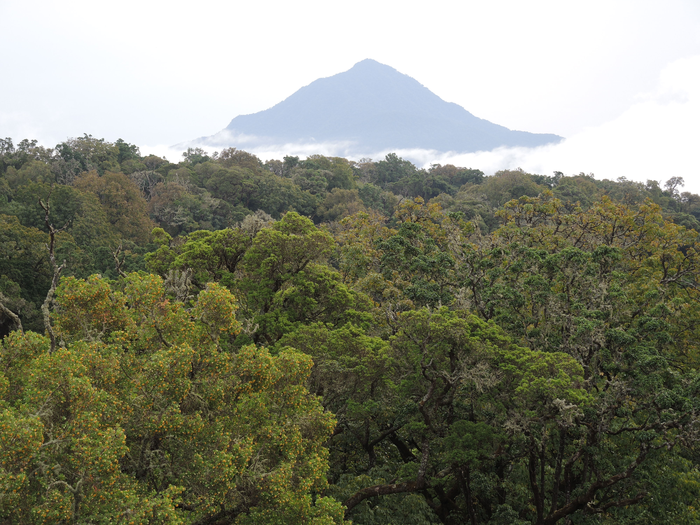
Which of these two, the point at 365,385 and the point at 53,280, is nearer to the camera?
the point at 53,280

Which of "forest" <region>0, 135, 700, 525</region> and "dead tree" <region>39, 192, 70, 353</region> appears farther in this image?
"dead tree" <region>39, 192, 70, 353</region>

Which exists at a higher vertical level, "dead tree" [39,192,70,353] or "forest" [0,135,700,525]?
"dead tree" [39,192,70,353]

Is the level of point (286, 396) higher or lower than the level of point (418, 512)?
higher

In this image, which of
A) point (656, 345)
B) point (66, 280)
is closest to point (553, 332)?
point (656, 345)

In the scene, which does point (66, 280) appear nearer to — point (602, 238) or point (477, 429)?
point (477, 429)

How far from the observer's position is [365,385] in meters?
12.9

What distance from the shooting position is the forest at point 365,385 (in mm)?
6773

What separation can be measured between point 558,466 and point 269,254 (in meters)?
10.1

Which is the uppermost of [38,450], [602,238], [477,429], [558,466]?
[602,238]

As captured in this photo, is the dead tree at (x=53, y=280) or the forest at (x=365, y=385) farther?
the dead tree at (x=53, y=280)

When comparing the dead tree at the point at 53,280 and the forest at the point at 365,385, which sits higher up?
the dead tree at the point at 53,280

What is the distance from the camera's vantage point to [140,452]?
752 centimetres

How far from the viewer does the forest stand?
22.2ft

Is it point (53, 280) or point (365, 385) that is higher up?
point (53, 280)
